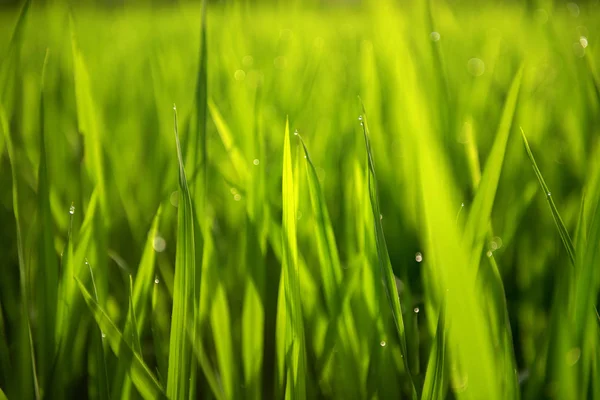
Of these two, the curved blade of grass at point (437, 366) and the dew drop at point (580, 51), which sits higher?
the dew drop at point (580, 51)

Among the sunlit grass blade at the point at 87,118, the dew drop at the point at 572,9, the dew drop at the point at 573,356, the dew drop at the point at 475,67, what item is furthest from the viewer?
the dew drop at the point at 572,9

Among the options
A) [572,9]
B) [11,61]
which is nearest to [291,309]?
[11,61]

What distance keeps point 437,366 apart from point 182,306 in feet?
0.42

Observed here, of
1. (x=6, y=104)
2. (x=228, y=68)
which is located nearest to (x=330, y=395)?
(x=6, y=104)

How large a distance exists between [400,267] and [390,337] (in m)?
0.11

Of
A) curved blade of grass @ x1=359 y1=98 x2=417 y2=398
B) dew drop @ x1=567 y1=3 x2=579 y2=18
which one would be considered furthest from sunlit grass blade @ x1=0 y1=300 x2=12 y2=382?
dew drop @ x1=567 y1=3 x2=579 y2=18

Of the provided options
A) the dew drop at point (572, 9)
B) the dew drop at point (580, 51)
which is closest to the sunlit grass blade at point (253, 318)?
the dew drop at point (580, 51)

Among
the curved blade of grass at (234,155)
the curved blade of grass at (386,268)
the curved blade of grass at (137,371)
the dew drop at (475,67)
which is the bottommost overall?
the curved blade of grass at (137,371)

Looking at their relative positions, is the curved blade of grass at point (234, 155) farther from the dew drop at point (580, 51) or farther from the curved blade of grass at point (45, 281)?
the dew drop at point (580, 51)

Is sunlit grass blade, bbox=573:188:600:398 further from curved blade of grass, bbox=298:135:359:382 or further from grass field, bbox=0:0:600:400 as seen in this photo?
curved blade of grass, bbox=298:135:359:382

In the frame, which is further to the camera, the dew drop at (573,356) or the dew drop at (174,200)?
the dew drop at (174,200)

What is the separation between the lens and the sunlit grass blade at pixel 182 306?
213 millimetres

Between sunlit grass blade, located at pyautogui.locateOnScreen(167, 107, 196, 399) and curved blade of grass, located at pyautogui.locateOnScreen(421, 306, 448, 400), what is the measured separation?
0.12 meters

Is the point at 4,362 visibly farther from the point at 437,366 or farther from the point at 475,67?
the point at 475,67
